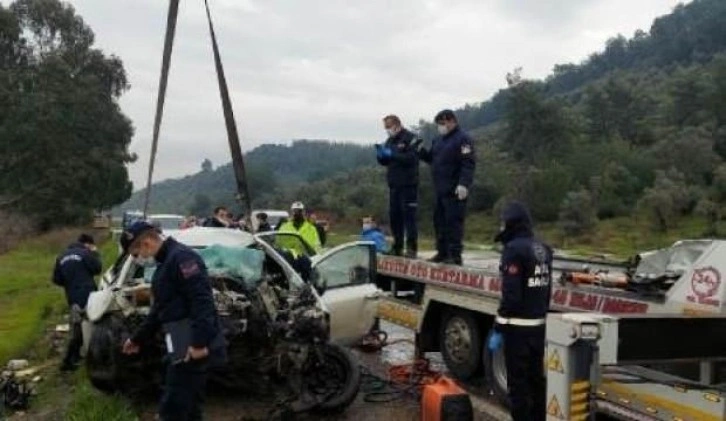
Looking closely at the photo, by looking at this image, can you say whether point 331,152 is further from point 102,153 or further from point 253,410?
point 253,410

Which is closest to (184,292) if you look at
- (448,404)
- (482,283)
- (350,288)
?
(448,404)

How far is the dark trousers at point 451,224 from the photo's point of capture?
9.13 m

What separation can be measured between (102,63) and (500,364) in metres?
50.1

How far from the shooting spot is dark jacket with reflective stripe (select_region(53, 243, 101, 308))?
10.3 metres

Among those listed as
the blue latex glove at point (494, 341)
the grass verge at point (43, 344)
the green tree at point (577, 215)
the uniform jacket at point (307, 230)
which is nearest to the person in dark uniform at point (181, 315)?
the grass verge at point (43, 344)

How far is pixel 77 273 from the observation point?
10383 mm

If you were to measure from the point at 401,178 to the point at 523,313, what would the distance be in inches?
176

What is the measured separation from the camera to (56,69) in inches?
2009

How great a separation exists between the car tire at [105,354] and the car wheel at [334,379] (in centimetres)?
159

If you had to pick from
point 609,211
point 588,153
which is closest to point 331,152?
point 588,153

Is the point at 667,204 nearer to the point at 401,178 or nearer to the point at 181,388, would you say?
the point at 401,178

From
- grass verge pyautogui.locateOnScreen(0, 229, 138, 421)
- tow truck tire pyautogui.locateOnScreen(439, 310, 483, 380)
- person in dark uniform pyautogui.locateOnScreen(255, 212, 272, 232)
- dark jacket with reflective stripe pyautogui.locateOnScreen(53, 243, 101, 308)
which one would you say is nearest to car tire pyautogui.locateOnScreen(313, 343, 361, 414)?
tow truck tire pyautogui.locateOnScreen(439, 310, 483, 380)

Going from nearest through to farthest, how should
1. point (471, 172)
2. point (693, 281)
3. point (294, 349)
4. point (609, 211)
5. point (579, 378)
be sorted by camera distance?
1. point (579, 378)
2. point (693, 281)
3. point (294, 349)
4. point (471, 172)
5. point (609, 211)

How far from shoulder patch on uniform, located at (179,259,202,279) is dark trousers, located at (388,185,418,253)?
516cm
